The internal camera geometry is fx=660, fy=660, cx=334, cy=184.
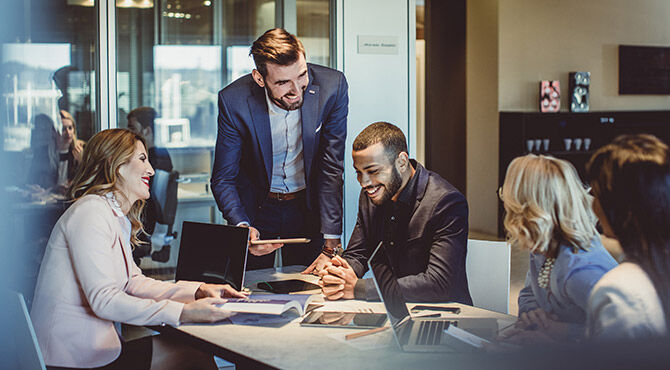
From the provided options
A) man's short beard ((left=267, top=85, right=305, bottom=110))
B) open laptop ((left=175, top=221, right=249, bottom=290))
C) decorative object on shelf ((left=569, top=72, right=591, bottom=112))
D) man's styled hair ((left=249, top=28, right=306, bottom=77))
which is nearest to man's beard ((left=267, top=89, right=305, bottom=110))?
man's short beard ((left=267, top=85, right=305, bottom=110))

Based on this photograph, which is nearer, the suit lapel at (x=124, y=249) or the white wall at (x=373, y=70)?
the suit lapel at (x=124, y=249)

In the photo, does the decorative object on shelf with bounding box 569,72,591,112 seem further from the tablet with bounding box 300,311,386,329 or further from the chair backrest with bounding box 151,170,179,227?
the chair backrest with bounding box 151,170,179,227

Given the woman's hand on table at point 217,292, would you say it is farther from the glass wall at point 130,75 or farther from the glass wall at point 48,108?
the glass wall at point 48,108

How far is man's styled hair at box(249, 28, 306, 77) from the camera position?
2.19 meters

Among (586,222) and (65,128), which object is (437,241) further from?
(65,128)

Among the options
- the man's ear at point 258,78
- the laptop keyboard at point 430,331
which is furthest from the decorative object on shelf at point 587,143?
the man's ear at point 258,78

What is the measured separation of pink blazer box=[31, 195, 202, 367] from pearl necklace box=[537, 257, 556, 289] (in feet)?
2.80

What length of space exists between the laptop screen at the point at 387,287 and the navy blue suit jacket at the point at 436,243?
10.4 inches

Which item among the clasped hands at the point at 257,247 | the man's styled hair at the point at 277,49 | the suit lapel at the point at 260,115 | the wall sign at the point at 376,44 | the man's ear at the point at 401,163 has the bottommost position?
the clasped hands at the point at 257,247

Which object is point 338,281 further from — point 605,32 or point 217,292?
point 605,32

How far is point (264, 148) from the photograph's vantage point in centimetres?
242

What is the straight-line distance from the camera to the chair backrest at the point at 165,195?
3.51 meters

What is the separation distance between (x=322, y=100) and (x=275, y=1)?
1078mm

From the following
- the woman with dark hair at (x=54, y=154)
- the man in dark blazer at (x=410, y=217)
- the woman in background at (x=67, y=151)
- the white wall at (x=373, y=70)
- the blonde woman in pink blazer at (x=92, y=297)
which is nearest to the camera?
the blonde woman in pink blazer at (x=92, y=297)
